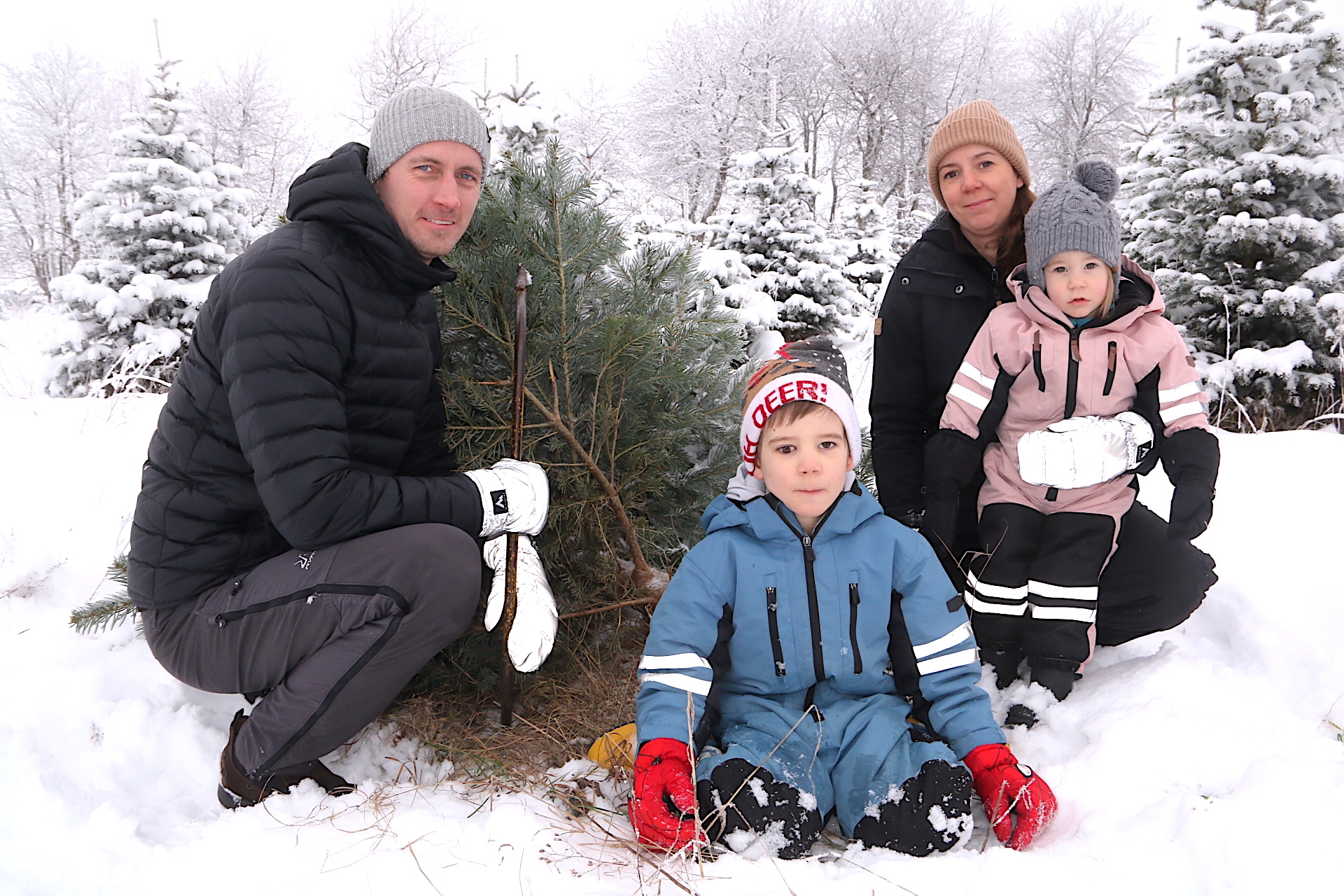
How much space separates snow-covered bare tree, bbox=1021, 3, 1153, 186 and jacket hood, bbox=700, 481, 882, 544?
30144mm

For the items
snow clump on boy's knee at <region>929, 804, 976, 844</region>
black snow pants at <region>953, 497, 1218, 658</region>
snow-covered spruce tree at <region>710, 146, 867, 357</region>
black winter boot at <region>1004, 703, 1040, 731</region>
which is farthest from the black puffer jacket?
snow-covered spruce tree at <region>710, 146, 867, 357</region>

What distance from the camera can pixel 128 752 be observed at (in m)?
2.12

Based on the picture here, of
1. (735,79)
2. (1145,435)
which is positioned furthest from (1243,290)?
(735,79)

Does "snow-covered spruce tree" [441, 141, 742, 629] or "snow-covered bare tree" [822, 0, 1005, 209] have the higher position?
"snow-covered bare tree" [822, 0, 1005, 209]

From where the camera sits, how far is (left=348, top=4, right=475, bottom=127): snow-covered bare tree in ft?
88.6

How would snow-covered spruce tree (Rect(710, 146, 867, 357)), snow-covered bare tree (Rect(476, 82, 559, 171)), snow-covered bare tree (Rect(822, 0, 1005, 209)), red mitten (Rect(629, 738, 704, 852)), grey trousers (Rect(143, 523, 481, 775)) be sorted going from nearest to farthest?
red mitten (Rect(629, 738, 704, 852)), grey trousers (Rect(143, 523, 481, 775)), snow-covered bare tree (Rect(476, 82, 559, 171)), snow-covered spruce tree (Rect(710, 146, 867, 357)), snow-covered bare tree (Rect(822, 0, 1005, 209))

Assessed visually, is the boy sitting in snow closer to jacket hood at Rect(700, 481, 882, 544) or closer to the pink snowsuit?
jacket hood at Rect(700, 481, 882, 544)

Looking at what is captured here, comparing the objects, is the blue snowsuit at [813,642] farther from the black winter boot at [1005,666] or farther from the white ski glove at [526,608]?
the black winter boot at [1005,666]

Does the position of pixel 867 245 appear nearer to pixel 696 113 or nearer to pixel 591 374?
pixel 591 374

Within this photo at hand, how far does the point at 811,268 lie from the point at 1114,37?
28.5m

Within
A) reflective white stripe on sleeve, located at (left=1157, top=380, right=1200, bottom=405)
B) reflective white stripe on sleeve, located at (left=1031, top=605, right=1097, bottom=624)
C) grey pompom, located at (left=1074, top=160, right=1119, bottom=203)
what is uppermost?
grey pompom, located at (left=1074, top=160, right=1119, bottom=203)

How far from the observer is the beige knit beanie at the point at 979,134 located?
8.36 feet

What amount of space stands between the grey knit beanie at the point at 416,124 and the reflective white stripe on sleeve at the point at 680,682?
1.58m

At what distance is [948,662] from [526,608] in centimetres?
115
